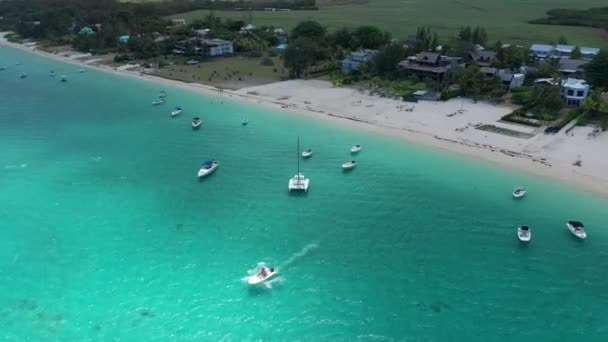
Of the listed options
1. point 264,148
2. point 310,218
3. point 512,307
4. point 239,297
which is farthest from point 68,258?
point 512,307

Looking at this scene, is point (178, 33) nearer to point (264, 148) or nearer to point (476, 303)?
point (264, 148)

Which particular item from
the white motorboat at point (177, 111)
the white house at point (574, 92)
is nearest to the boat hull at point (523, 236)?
the white house at point (574, 92)

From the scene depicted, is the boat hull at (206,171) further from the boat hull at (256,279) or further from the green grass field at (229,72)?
the green grass field at (229,72)

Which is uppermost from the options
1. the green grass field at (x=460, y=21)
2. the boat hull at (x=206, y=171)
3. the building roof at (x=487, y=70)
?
the green grass field at (x=460, y=21)

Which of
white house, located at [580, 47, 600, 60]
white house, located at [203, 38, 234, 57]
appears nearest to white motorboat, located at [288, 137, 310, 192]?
white house, located at [580, 47, 600, 60]

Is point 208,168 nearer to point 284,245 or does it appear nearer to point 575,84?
point 284,245

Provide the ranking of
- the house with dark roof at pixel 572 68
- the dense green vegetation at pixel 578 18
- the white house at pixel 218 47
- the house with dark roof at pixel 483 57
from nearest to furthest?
the house with dark roof at pixel 572 68, the house with dark roof at pixel 483 57, the white house at pixel 218 47, the dense green vegetation at pixel 578 18
